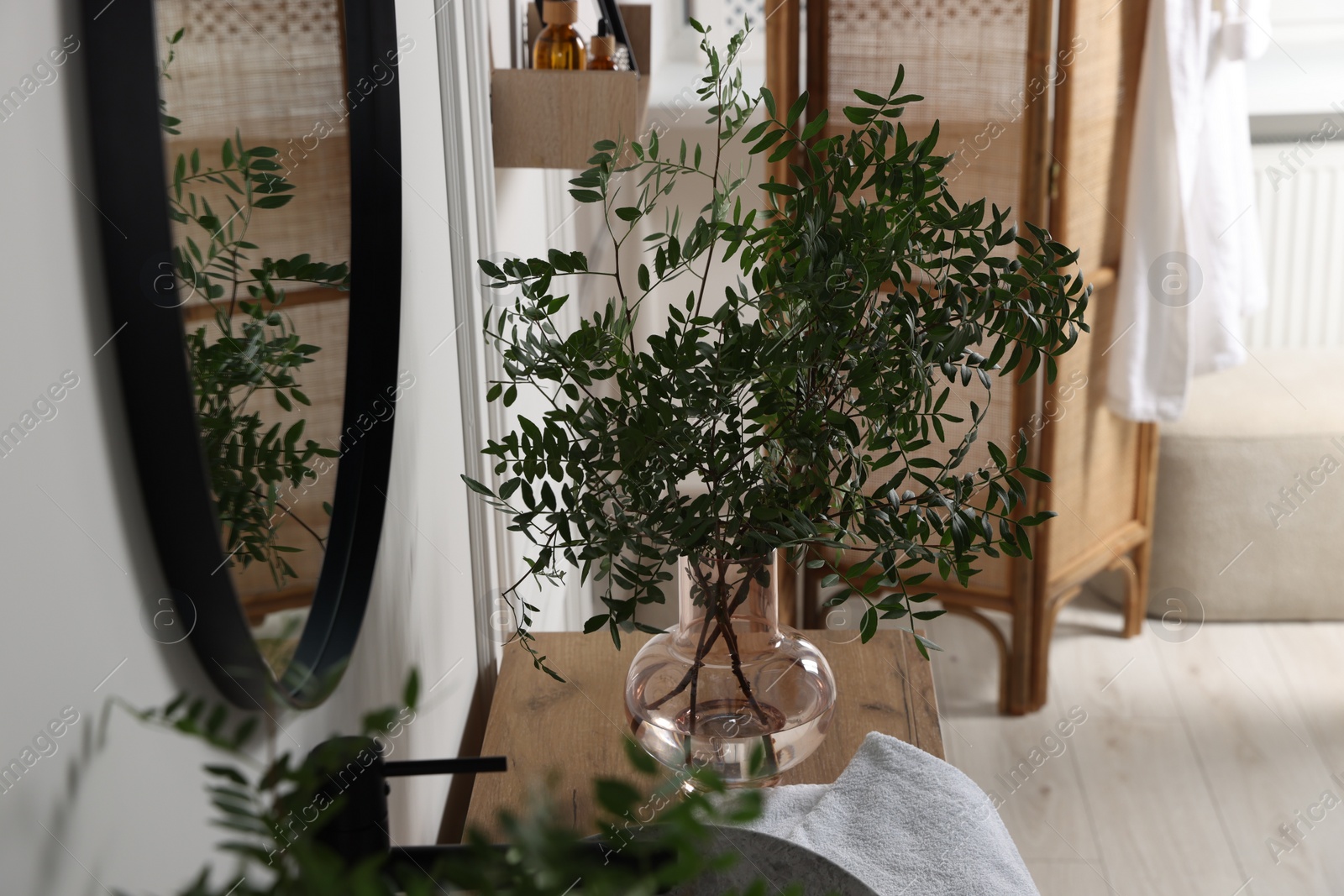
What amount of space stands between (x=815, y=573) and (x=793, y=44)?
1.05 metres

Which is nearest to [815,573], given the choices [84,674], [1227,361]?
[1227,361]

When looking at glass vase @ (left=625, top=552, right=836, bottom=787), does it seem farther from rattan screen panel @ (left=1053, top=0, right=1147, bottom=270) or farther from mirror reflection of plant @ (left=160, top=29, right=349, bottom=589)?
rattan screen panel @ (left=1053, top=0, right=1147, bottom=270)

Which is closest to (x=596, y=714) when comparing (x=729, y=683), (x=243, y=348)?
(x=729, y=683)

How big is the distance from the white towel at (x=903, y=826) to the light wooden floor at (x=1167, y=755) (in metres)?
1.25

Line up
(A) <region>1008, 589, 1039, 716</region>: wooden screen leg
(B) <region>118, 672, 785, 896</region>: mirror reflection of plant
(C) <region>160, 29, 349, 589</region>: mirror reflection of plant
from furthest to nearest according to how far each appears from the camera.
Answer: (A) <region>1008, 589, 1039, 716</region>: wooden screen leg → (C) <region>160, 29, 349, 589</region>: mirror reflection of plant → (B) <region>118, 672, 785, 896</region>: mirror reflection of plant

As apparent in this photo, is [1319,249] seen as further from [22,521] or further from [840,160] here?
[22,521]

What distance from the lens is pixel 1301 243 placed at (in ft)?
10.4

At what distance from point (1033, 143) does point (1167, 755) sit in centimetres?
119

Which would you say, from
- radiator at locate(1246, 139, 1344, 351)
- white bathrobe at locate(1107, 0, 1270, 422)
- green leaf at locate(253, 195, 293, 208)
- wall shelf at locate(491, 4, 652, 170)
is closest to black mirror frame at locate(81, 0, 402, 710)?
green leaf at locate(253, 195, 293, 208)

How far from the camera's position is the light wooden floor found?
2.01 meters

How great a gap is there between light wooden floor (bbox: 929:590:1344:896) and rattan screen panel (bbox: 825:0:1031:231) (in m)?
1.05

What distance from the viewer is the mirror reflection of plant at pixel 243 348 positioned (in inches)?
20.4

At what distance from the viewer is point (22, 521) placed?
409 mm

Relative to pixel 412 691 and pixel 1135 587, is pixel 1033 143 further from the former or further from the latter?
pixel 412 691
